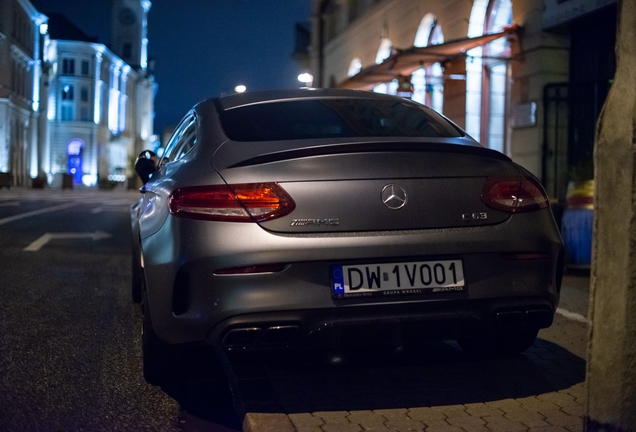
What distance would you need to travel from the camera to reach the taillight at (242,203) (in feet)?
12.3

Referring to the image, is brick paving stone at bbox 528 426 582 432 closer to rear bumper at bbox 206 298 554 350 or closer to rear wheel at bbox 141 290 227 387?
rear bumper at bbox 206 298 554 350

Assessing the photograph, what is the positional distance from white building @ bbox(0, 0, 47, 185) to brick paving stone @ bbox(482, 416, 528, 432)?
55.7 m

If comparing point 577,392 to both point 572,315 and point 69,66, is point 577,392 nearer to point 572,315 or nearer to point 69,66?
point 572,315

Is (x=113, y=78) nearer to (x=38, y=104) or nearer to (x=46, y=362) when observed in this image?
(x=38, y=104)

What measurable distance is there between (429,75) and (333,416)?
19.0 m

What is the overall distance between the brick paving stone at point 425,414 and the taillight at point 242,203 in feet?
3.38

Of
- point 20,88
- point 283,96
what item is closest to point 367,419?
point 283,96

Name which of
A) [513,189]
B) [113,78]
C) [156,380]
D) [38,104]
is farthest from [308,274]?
[113,78]

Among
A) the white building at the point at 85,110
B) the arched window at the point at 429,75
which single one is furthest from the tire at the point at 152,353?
the white building at the point at 85,110

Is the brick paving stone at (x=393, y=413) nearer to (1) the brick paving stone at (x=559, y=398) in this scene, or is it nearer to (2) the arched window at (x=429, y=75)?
(1) the brick paving stone at (x=559, y=398)

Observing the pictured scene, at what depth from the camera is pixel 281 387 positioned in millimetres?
4262

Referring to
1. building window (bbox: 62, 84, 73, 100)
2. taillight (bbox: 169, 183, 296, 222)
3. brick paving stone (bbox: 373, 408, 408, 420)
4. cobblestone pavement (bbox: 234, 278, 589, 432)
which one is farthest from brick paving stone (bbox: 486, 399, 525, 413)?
building window (bbox: 62, 84, 73, 100)

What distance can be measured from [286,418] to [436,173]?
127cm

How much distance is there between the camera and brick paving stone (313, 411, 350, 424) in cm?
367
